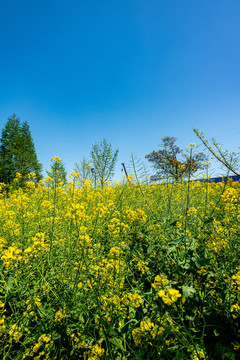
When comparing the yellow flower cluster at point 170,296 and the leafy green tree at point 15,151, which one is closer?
the yellow flower cluster at point 170,296

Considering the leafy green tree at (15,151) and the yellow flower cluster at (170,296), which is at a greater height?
the leafy green tree at (15,151)

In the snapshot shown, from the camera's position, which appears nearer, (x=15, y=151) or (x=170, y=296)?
(x=170, y=296)

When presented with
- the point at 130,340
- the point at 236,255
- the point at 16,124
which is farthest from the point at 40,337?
the point at 16,124

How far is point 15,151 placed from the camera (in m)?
23.9

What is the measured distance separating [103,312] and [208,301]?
885 millimetres

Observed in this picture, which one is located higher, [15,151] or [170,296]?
[15,151]

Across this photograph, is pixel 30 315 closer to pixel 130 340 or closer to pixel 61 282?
pixel 61 282

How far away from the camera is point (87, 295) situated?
1425mm

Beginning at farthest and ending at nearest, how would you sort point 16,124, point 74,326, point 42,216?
1. point 16,124
2. point 42,216
3. point 74,326

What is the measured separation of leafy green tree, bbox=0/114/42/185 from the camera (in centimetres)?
2325

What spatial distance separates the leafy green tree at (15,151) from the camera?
23.2 metres

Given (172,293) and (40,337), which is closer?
(172,293)

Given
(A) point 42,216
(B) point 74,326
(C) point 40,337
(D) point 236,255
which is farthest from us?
(A) point 42,216

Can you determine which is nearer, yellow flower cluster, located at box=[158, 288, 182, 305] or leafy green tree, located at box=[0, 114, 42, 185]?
yellow flower cluster, located at box=[158, 288, 182, 305]
